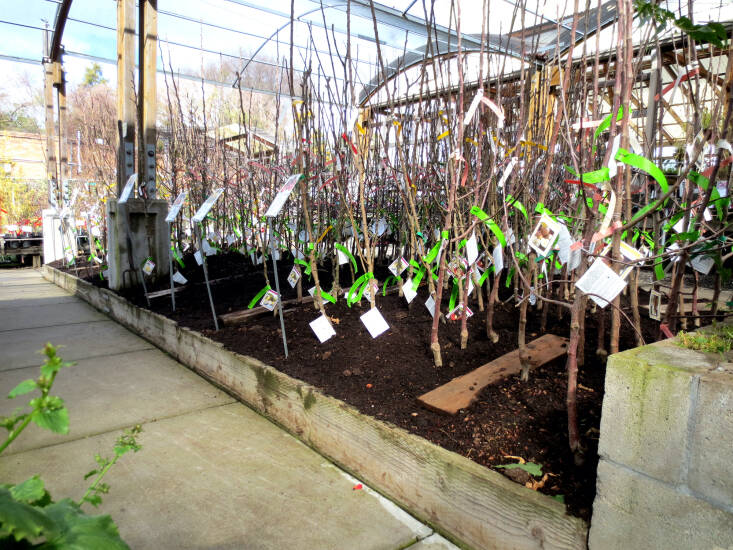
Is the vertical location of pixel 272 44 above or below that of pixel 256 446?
above

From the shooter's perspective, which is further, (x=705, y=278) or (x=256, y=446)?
(x=705, y=278)

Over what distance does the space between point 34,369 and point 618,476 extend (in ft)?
11.1

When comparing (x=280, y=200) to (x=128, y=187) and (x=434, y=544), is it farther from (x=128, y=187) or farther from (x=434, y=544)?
(x=128, y=187)

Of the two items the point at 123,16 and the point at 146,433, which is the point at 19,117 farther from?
the point at 146,433

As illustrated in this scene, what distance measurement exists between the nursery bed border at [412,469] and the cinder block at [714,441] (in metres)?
0.34

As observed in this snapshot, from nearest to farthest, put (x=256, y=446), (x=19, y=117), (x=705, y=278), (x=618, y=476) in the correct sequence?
1. (x=618, y=476)
2. (x=256, y=446)
3. (x=705, y=278)
4. (x=19, y=117)

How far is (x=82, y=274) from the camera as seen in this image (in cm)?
673

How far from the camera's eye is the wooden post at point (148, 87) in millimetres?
4824

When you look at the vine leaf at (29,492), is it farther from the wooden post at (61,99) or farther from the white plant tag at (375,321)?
the wooden post at (61,99)

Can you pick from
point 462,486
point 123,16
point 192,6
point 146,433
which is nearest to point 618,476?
point 462,486

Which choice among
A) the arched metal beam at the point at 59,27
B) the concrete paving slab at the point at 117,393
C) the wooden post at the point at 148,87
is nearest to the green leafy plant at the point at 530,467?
the concrete paving slab at the point at 117,393

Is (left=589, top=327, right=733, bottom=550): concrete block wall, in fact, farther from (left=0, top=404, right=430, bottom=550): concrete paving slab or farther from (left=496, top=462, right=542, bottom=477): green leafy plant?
(left=0, top=404, right=430, bottom=550): concrete paving slab

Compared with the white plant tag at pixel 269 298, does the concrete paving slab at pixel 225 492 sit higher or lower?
lower

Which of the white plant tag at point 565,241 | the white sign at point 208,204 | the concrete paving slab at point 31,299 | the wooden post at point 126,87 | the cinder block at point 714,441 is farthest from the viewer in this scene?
the concrete paving slab at point 31,299
